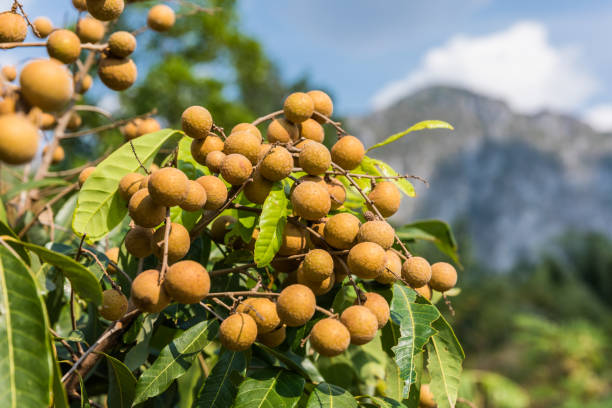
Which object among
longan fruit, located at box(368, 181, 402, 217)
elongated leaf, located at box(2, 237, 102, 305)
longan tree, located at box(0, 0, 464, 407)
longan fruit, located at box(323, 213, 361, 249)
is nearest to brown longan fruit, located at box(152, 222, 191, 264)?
longan tree, located at box(0, 0, 464, 407)

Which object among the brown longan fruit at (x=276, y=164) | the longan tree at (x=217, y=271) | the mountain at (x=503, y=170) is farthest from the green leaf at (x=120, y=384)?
the mountain at (x=503, y=170)

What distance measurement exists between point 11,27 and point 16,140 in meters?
0.33

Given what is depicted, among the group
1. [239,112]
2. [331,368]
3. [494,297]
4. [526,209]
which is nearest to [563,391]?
[494,297]

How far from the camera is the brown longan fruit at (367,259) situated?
0.64 metres

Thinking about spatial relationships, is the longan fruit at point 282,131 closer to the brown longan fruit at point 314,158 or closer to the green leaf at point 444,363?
the brown longan fruit at point 314,158

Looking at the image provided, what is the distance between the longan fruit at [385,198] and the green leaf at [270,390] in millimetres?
302

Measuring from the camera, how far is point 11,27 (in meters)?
0.65

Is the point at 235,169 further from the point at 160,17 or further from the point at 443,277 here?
the point at 160,17

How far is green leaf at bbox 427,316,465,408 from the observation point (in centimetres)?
69

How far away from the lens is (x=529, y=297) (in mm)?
13453

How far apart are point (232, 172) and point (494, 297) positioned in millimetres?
13048

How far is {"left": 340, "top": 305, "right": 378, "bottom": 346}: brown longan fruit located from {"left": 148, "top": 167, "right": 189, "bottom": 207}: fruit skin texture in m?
0.28

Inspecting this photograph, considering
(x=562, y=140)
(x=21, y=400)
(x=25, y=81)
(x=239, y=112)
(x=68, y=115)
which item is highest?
(x=562, y=140)

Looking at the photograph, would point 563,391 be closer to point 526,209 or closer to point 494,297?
point 494,297
